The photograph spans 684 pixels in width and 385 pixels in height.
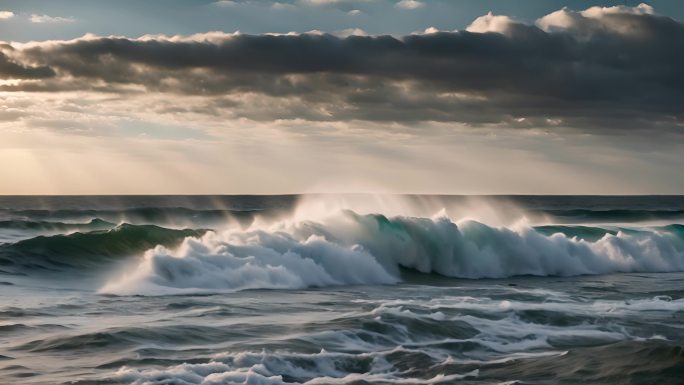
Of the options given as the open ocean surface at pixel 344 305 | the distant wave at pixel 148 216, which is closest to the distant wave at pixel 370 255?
the open ocean surface at pixel 344 305

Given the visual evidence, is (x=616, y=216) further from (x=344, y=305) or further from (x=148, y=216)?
(x=344, y=305)

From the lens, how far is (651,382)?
1241 cm

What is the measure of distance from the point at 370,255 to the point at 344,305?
9.75 metres

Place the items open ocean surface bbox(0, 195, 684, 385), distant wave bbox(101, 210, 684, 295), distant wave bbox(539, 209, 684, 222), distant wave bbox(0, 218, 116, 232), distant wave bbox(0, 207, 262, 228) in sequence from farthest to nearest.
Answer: distant wave bbox(539, 209, 684, 222), distant wave bbox(0, 207, 262, 228), distant wave bbox(0, 218, 116, 232), distant wave bbox(101, 210, 684, 295), open ocean surface bbox(0, 195, 684, 385)

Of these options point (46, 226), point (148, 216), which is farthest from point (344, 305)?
point (148, 216)

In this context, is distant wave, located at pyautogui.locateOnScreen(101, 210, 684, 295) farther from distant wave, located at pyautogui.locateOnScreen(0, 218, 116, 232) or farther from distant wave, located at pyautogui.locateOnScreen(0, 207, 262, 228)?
distant wave, located at pyautogui.locateOnScreen(0, 207, 262, 228)

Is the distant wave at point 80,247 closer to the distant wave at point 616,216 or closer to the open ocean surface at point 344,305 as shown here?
the open ocean surface at point 344,305

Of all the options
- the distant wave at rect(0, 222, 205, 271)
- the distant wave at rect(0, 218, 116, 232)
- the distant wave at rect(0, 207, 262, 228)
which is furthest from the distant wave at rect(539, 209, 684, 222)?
the distant wave at rect(0, 222, 205, 271)

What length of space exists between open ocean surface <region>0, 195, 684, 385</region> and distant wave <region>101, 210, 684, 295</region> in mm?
77

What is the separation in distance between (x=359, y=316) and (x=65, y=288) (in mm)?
10162

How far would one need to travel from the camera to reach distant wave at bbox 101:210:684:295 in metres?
24.3

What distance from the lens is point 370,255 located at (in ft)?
98.8

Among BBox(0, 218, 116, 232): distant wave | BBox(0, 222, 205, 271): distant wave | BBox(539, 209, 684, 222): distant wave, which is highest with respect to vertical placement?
BBox(0, 218, 116, 232): distant wave

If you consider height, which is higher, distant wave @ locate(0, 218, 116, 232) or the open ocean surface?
distant wave @ locate(0, 218, 116, 232)
